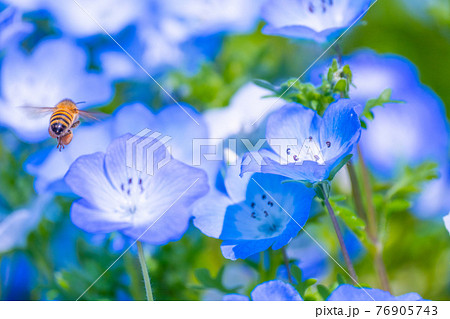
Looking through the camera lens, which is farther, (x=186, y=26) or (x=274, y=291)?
(x=186, y=26)

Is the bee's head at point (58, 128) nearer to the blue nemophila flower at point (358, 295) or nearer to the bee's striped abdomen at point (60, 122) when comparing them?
the bee's striped abdomen at point (60, 122)

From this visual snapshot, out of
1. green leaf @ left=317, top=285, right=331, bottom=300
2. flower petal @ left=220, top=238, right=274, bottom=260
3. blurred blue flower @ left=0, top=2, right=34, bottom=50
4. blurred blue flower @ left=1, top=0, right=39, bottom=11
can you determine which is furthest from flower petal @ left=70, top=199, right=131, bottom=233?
blurred blue flower @ left=1, top=0, right=39, bottom=11

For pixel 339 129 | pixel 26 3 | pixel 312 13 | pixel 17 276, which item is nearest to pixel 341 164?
pixel 339 129

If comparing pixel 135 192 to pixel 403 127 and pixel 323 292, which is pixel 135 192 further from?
pixel 403 127

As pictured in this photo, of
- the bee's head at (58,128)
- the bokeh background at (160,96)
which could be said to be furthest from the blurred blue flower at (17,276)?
the bee's head at (58,128)

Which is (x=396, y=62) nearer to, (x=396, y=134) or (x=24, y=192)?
(x=396, y=134)
